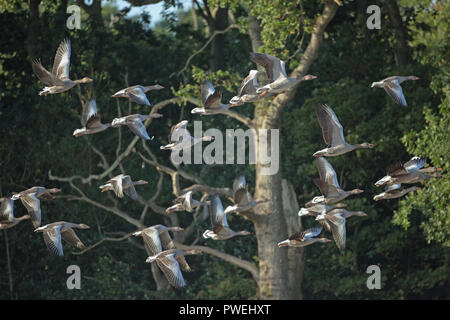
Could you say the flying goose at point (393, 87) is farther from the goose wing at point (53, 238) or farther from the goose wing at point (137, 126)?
the goose wing at point (53, 238)

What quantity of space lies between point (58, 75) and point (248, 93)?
3313 millimetres

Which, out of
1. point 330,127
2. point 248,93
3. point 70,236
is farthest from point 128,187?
point 330,127

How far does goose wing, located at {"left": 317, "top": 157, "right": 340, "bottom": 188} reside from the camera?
1526 centimetres

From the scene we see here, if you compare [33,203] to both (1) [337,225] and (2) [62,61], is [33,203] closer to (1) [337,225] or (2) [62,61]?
(2) [62,61]

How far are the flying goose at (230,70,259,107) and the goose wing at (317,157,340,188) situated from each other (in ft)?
5.25

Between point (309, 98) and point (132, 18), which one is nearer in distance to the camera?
point (309, 98)

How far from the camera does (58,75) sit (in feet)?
50.8

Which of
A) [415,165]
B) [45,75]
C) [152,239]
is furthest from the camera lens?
[152,239]

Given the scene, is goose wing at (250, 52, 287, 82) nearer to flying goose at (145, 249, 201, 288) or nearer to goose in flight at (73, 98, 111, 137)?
goose in flight at (73, 98, 111, 137)

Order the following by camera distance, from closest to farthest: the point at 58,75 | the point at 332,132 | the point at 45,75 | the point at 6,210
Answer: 1. the point at 332,132
2. the point at 45,75
3. the point at 58,75
4. the point at 6,210

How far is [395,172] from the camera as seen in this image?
14.1m

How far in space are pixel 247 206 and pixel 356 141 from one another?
4915 mm
